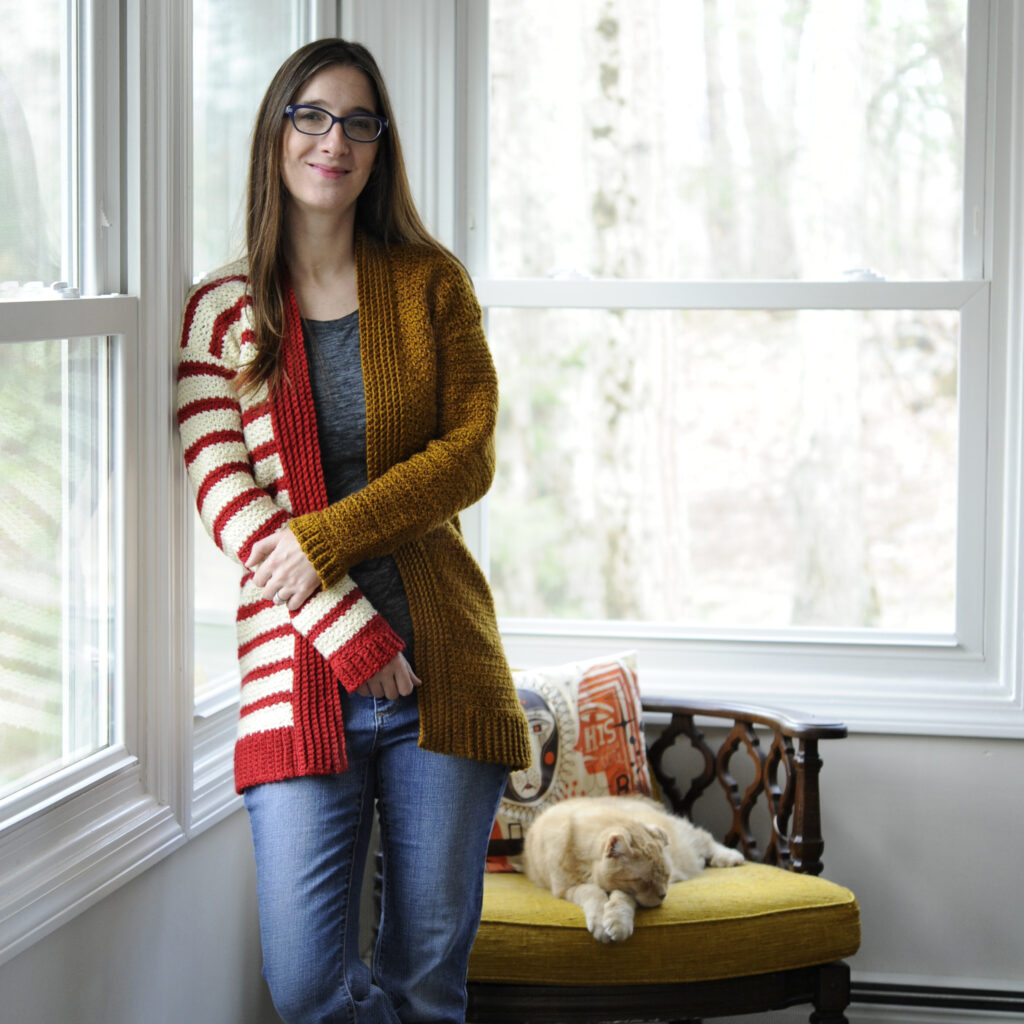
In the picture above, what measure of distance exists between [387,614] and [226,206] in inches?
32.7

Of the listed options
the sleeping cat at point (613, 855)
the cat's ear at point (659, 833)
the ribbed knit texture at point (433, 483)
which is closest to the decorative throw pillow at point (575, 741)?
the sleeping cat at point (613, 855)

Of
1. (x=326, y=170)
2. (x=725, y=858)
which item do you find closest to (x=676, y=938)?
(x=725, y=858)

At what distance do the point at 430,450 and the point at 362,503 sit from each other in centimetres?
14

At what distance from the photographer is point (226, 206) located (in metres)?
2.01

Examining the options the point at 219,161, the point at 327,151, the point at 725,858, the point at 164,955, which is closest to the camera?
the point at 327,151

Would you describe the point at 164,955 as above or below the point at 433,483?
below

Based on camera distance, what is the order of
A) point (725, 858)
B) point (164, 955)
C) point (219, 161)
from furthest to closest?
point (725, 858) → point (219, 161) → point (164, 955)

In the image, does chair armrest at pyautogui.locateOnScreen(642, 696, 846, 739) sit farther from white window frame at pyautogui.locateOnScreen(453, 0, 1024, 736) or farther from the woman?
the woman

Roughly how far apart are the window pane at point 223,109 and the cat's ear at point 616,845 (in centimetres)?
111

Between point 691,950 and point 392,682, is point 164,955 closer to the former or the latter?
point 392,682

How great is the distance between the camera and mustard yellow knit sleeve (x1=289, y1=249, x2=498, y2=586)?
58.5 inches

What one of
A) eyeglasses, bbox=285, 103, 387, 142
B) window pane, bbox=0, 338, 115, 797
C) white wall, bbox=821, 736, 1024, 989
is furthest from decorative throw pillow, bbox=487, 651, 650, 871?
eyeglasses, bbox=285, 103, 387, 142

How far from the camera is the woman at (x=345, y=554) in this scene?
1514 millimetres

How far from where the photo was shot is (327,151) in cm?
158
